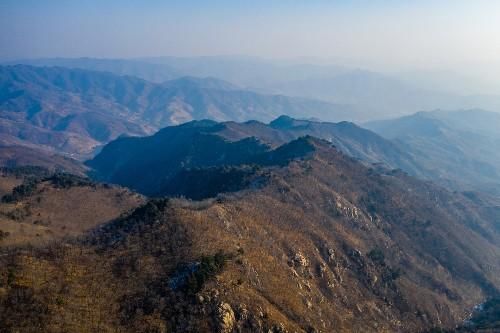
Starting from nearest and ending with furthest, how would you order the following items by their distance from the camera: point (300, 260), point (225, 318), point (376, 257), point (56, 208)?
1. point (225, 318)
2. point (300, 260)
3. point (376, 257)
4. point (56, 208)

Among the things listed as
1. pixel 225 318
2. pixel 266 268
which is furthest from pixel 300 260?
pixel 225 318

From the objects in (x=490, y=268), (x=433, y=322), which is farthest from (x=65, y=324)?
(x=490, y=268)

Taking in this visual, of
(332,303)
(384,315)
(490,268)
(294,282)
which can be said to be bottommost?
(490,268)

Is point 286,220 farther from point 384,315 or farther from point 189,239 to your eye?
point 189,239

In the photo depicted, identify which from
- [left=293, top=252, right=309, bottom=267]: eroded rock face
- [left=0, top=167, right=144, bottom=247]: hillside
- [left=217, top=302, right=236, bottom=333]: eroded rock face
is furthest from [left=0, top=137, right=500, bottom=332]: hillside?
[left=0, top=167, right=144, bottom=247]: hillside

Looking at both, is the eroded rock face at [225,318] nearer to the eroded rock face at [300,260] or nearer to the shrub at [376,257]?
the eroded rock face at [300,260]

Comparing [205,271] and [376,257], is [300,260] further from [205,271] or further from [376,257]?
[205,271]
